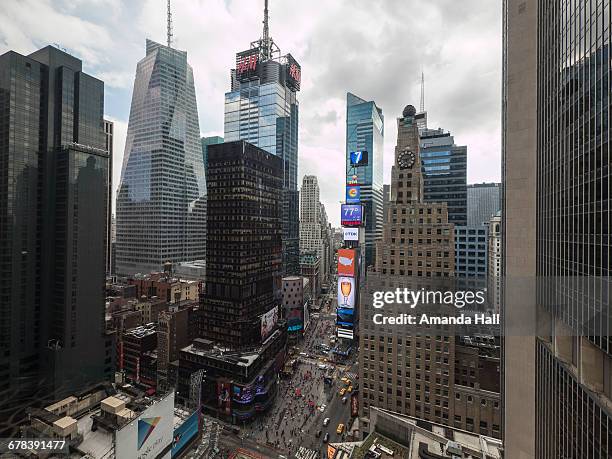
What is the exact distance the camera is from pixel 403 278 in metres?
38.7

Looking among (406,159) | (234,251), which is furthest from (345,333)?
(406,159)

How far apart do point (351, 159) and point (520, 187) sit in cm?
4258

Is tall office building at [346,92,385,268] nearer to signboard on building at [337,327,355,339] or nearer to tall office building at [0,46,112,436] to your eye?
signboard on building at [337,327,355,339]

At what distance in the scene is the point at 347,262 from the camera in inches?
2362

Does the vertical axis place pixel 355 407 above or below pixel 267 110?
below

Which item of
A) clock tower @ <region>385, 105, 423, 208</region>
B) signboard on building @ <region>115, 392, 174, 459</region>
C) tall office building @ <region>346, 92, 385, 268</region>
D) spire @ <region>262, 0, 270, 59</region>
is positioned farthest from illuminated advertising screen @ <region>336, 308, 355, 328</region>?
spire @ <region>262, 0, 270, 59</region>

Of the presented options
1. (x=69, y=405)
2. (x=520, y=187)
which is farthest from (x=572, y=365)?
(x=69, y=405)

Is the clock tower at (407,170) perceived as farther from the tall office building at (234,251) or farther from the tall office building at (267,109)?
the tall office building at (267,109)

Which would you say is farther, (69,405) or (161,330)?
(161,330)

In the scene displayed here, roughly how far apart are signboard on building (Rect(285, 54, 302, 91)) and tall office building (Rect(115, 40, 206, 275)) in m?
41.2

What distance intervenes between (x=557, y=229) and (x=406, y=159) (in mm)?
28835

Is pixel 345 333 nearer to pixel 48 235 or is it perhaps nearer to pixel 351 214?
pixel 351 214

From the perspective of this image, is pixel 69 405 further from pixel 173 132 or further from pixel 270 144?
pixel 270 144

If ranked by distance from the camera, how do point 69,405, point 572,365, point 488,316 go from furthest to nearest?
1. point 69,405
2. point 488,316
3. point 572,365
